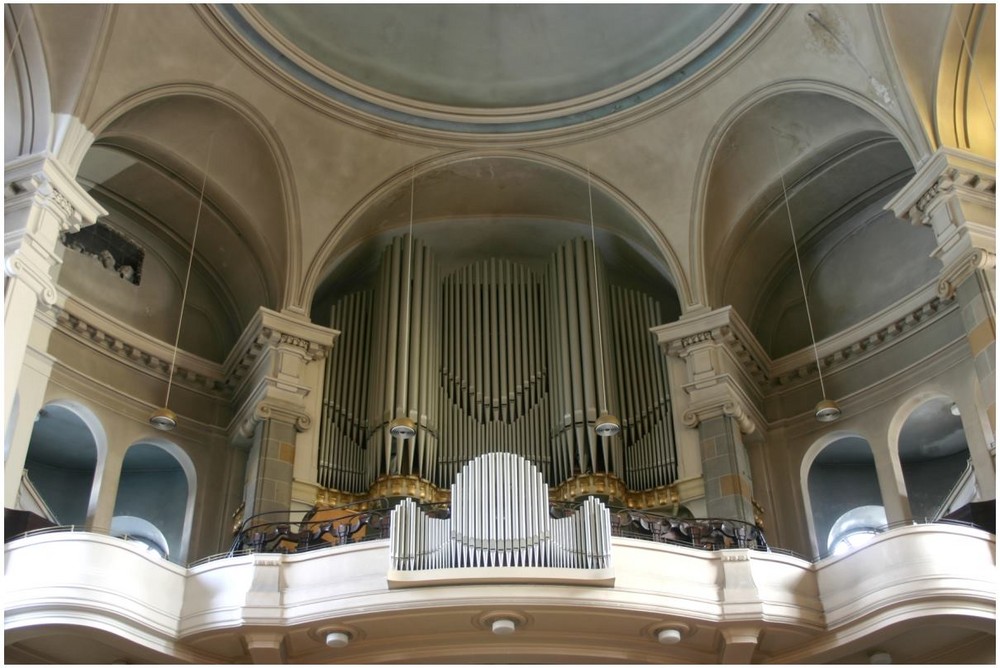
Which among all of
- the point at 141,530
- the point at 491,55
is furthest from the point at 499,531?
the point at 141,530

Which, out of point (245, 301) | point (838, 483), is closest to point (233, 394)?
point (245, 301)

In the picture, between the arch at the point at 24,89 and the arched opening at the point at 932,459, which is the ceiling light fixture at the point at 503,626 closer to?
the arch at the point at 24,89

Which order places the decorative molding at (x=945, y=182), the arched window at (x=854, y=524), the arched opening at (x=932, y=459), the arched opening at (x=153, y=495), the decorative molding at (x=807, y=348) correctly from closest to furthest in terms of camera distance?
the decorative molding at (x=945, y=182) → the decorative molding at (x=807, y=348) → the arched opening at (x=932, y=459) → the arched window at (x=854, y=524) → the arched opening at (x=153, y=495)

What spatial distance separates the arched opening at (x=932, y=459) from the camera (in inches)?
A: 688

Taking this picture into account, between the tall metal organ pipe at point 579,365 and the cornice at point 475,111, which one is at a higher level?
the cornice at point 475,111

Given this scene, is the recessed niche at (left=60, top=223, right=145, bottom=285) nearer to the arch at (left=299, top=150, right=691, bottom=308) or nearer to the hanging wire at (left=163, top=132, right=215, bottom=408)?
the hanging wire at (left=163, top=132, right=215, bottom=408)

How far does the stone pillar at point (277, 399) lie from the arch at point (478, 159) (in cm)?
90

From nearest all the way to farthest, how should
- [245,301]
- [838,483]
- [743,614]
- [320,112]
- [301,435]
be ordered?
1. [743,614]
2. [301,435]
3. [320,112]
4. [245,301]
5. [838,483]

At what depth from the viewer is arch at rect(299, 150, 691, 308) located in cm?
1634

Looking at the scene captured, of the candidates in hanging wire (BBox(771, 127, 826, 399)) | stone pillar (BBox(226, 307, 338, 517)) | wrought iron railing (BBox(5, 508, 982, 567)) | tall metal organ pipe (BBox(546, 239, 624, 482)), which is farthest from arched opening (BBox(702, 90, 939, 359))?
stone pillar (BBox(226, 307, 338, 517))

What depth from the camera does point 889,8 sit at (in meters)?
13.6

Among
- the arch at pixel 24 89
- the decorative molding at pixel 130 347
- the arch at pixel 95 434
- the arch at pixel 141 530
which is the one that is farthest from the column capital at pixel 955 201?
the arch at pixel 141 530

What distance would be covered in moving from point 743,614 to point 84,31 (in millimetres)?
10560

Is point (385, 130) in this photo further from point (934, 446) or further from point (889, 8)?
point (934, 446)
